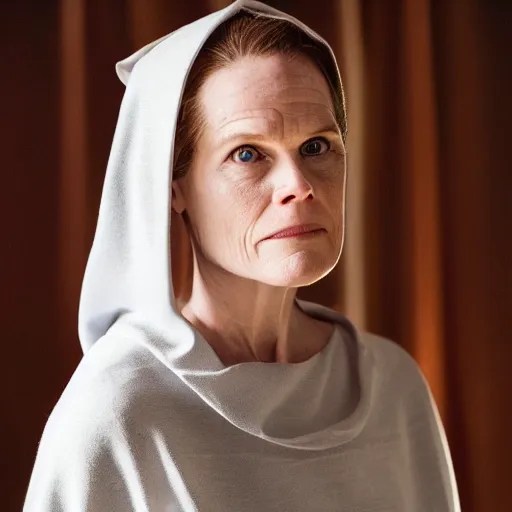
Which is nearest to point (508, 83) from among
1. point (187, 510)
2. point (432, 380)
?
point (432, 380)

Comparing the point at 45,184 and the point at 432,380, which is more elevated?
the point at 45,184

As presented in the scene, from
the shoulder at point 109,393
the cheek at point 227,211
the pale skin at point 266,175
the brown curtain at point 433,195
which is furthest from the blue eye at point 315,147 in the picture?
the brown curtain at point 433,195

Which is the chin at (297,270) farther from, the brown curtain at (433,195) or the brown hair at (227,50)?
the brown curtain at (433,195)

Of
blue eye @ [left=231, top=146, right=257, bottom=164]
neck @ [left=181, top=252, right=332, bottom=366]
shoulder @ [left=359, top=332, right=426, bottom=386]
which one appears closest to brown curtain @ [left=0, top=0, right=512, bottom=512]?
shoulder @ [left=359, top=332, right=426, bottom=386]

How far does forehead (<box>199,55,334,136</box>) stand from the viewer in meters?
1.12

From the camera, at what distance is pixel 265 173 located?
114 centimetres

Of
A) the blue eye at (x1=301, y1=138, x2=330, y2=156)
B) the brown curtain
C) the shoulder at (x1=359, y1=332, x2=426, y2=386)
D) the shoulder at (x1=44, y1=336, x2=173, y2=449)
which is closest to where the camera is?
the shoulder at (x1=44, y1=336, x2=173, y2=449)

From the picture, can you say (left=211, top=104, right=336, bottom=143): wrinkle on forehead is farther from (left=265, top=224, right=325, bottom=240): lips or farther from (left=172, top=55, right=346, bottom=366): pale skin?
(left=265, top=224, right=325, bottom=240): lips

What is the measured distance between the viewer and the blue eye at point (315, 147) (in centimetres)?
118

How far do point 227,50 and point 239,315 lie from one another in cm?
40

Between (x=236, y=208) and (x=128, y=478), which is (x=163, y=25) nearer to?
(x=236, y=208)

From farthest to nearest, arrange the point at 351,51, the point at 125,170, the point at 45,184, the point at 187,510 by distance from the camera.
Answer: the point at 351,51 < the point at 45,184 < the point at 125,170 < the point at 187,510

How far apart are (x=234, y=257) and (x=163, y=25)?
2.49 feet

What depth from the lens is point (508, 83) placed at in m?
1.95
